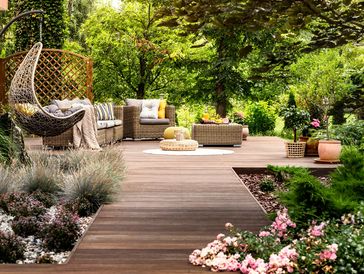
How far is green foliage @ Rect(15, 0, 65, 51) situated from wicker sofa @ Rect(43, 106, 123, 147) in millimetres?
2155

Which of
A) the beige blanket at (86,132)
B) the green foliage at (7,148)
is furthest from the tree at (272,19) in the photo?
the beige blanket at (86,132)

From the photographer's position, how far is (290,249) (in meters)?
2.72

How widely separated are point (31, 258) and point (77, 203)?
1.04m

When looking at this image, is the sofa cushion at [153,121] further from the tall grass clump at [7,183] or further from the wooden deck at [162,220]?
the tall grass clump at [7,183]

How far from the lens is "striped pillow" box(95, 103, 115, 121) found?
34.9ft

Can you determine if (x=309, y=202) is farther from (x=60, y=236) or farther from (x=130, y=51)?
(x=130, y=51)

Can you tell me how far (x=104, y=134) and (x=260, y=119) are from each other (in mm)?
6028

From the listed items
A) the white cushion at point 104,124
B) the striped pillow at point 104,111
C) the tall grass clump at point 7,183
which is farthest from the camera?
the striped pillow at point 104,111

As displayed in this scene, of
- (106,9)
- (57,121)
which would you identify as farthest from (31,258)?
(106,9)

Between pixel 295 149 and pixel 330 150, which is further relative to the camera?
pixel 295 149

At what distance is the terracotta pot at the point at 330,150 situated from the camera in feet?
25.3

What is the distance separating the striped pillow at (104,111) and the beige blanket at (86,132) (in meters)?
1.75

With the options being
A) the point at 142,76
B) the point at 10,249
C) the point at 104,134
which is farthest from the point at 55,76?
the point at 10,249

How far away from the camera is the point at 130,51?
48.1ft
